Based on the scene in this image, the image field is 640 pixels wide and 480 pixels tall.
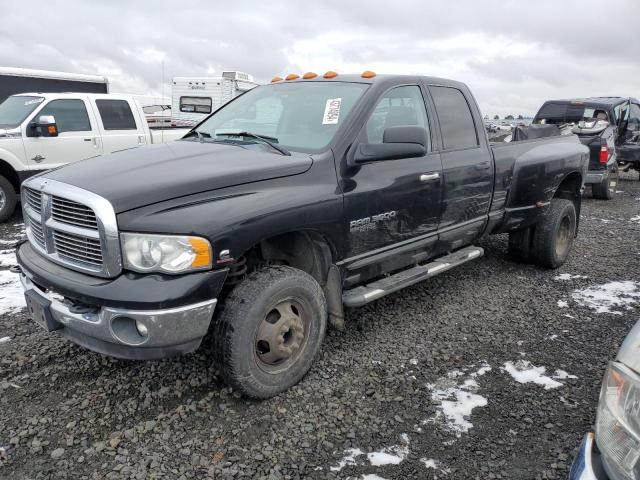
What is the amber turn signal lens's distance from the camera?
Answer: 8.14 feet

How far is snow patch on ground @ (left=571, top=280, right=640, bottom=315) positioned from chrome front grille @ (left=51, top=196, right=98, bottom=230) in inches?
160

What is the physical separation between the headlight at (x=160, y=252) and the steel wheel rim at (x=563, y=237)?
14.3 ft

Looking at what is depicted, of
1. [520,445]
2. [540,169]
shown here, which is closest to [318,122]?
[520,445]

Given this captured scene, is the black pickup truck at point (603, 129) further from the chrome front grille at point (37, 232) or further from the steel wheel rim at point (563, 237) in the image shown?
the chrome front grille at point (37, 232)

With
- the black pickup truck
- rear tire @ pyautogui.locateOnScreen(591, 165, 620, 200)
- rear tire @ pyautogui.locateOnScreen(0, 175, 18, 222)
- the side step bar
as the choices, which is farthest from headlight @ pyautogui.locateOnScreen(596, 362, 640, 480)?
rear tire @ pyautogui.locateOnScreen(591, 165, 620, 200)

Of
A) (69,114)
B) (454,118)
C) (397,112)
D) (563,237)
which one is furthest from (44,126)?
(563,237)

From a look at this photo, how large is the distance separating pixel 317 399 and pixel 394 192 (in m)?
1.45

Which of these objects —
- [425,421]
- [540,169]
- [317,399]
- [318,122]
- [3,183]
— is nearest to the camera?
[425,421]

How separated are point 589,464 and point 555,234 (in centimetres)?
411

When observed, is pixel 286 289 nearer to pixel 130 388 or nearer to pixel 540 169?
pixel 130 388

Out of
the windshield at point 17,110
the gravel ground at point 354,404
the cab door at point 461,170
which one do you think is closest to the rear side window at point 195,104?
the windshield at point 17,110

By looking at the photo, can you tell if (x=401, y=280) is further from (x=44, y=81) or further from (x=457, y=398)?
(x=44, y=81)

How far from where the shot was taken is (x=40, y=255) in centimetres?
297

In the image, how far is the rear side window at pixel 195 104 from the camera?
14.9 metres
